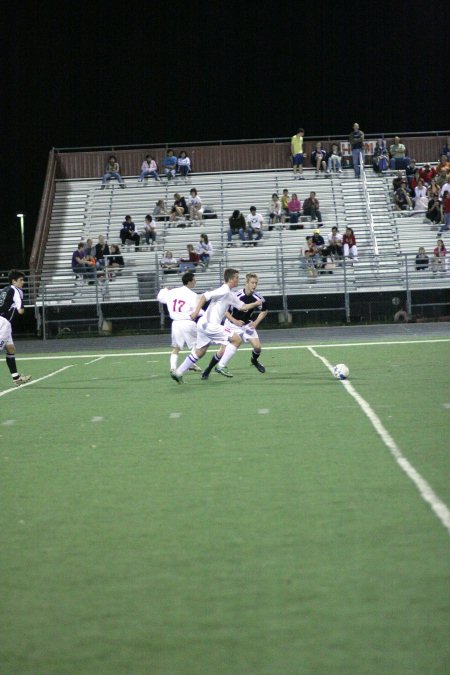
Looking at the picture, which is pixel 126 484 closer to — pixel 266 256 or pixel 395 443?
pixel 395 443

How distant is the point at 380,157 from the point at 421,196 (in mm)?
2968

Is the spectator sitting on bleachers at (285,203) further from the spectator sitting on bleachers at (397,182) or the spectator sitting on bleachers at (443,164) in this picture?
the spectator sitting on bleachers at (443,164)

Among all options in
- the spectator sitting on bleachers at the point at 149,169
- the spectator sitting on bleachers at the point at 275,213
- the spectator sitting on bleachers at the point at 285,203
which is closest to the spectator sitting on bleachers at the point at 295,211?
the spectator sitting on bleachers at the point at 285,203

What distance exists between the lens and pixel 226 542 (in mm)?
6527

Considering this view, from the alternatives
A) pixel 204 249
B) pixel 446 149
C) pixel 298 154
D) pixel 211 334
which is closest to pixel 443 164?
pixel 446 149

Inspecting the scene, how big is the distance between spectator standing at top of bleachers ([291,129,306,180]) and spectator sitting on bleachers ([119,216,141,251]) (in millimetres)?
7399

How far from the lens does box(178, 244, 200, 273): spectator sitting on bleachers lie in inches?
1330

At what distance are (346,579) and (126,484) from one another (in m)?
3.26

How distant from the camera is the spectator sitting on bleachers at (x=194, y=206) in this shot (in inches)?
1503

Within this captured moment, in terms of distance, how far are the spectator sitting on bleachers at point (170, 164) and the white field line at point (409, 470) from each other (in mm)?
28134

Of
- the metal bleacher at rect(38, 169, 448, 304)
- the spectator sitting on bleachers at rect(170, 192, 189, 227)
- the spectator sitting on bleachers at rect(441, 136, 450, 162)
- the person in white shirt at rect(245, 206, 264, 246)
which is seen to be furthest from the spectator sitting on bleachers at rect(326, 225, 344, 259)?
the spectator sitting on bleachers at rect(441, 136, 450, 162)

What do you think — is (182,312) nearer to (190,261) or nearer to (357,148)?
(190,261)

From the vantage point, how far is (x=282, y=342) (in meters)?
26.9

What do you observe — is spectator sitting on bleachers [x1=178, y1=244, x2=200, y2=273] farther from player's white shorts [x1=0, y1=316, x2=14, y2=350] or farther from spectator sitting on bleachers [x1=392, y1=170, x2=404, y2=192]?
player's white shorts [x1=0, y1=316, x2=14, y2=350]
